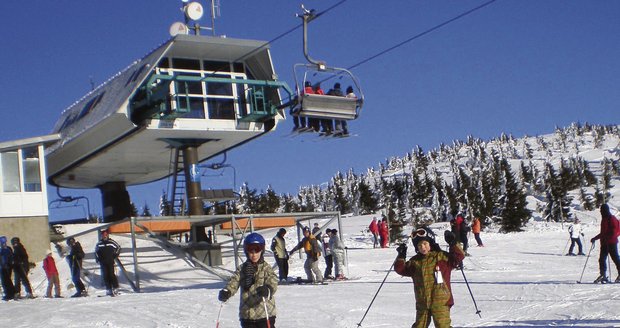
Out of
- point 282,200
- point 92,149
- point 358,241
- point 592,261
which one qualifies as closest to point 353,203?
point 282,200

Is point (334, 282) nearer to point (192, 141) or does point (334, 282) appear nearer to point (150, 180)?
point (192, 141)

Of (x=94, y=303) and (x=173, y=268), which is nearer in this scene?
(x=94, y=303)

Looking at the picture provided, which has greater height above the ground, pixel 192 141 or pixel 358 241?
pixel 192 141

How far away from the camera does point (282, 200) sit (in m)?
148

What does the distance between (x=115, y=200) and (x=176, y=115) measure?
585 inches

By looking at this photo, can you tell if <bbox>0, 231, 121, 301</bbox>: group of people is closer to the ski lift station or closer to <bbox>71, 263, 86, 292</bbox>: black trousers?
<bbox>71, 263, 86, 292</bbox>: black trousers

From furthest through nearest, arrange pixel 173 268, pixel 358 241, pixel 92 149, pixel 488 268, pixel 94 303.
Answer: pixel 358 241
pixel 92 149
pixel 173 268
pixel 488 268
pixel 94 303

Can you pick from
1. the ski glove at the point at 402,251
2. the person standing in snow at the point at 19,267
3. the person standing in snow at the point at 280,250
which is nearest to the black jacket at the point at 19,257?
the person standing in snow at the point at 19,267

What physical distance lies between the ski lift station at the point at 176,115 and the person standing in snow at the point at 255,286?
748 inches

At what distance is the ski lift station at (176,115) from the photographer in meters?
25.7

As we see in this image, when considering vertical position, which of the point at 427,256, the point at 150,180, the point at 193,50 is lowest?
the point at 427,256

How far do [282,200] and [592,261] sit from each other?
12745cm

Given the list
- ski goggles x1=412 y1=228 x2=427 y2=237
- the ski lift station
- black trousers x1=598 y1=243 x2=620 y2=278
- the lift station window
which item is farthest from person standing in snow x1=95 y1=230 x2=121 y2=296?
ski goggles x1=412 y1=228 x2=427 y2=237

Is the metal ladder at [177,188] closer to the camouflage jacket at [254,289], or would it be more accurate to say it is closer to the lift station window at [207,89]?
the lift station window at [207,89]
